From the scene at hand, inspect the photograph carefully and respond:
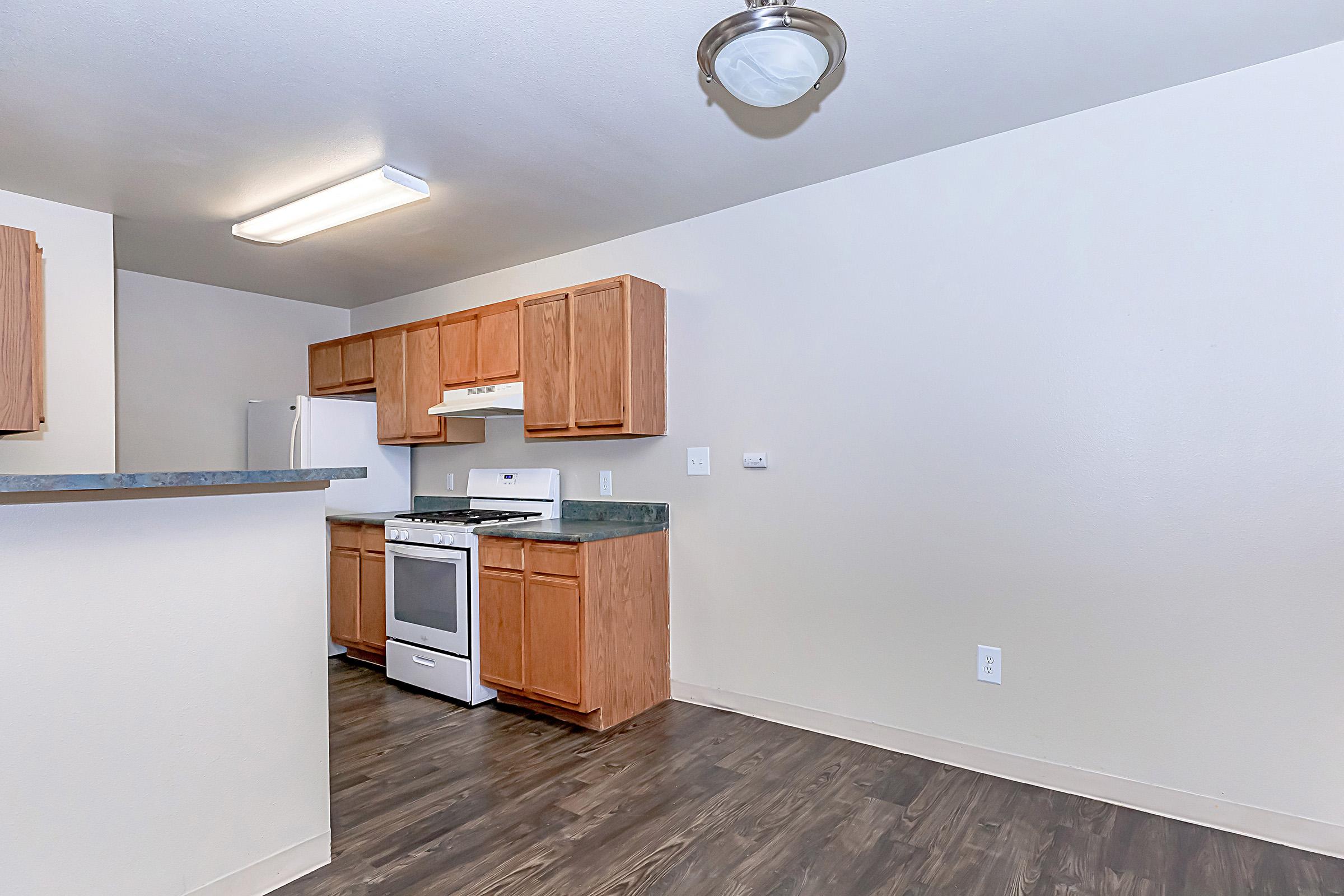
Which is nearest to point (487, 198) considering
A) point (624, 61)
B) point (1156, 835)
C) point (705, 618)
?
point (624, 61)

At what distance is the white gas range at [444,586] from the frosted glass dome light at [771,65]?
95.2 inches

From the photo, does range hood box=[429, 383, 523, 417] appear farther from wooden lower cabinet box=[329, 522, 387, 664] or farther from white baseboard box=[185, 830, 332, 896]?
white baseboard box=[185, 830, 332, 896]

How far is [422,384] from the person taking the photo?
441cm

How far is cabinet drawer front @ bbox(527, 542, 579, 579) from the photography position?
10.2ft

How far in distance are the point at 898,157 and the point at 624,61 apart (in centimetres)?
130

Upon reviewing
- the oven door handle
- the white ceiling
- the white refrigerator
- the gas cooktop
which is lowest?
the oven door handle

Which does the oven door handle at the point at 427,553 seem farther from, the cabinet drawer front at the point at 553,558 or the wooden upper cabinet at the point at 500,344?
the wooden upper cabinet at the point at 500,344

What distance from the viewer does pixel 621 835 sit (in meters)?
2.25

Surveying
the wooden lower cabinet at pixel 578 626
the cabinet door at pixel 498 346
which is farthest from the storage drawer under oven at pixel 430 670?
the cabinet door at pixel 498 346

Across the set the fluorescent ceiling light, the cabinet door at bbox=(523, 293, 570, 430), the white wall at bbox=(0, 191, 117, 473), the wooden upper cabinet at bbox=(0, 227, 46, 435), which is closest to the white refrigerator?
the white wall at bbox=(0, 191, 117, 473)

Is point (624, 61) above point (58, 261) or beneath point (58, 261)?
above

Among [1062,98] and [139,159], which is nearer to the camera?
[1062,98]

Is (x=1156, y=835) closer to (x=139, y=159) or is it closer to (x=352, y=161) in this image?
(x=352, y=161)

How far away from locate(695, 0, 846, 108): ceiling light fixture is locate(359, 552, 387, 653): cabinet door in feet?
11.0
